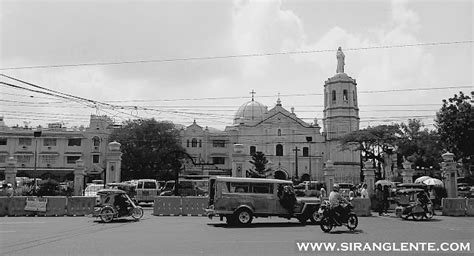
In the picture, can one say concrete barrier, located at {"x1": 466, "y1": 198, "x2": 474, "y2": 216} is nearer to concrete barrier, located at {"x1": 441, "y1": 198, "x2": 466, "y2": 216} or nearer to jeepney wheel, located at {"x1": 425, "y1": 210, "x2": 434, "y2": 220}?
concrete barrier, located at {"x1": 441, "y1": 198, "x2": 466, "y2": 216}

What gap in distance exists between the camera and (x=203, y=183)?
1586 inches

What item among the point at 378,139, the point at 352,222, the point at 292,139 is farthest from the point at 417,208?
the point at 292,139

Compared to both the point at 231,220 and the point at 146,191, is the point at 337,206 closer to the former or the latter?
the point at 231,220

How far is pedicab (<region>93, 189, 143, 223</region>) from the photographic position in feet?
62.1

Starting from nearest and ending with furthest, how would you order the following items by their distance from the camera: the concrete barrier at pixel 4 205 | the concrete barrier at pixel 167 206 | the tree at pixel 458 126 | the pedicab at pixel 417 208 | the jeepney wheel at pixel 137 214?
the pedicab at pixel 417 208, the jeepney wheel at pixel 137 214, the concrete barrier at pixel 4 205, the concrete barrier at pixel 167 206, the tree at pixel 458 126

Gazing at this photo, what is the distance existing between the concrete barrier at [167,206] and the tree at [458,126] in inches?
759

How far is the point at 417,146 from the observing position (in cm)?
5384

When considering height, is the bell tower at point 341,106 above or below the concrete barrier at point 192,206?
above

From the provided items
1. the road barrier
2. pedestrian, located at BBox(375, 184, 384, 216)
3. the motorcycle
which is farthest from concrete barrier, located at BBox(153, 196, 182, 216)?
pedestrian, located at BBox(375, 184, 384, 216)

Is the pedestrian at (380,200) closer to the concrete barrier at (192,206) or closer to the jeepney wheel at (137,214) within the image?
the concrete barrier at (192,206)

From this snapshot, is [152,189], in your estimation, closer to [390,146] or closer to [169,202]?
[169,202]

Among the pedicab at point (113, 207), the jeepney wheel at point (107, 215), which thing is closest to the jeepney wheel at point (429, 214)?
the pedicab at point (113, 207)

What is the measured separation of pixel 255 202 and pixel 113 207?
19.5 ft

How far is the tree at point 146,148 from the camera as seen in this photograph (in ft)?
176
